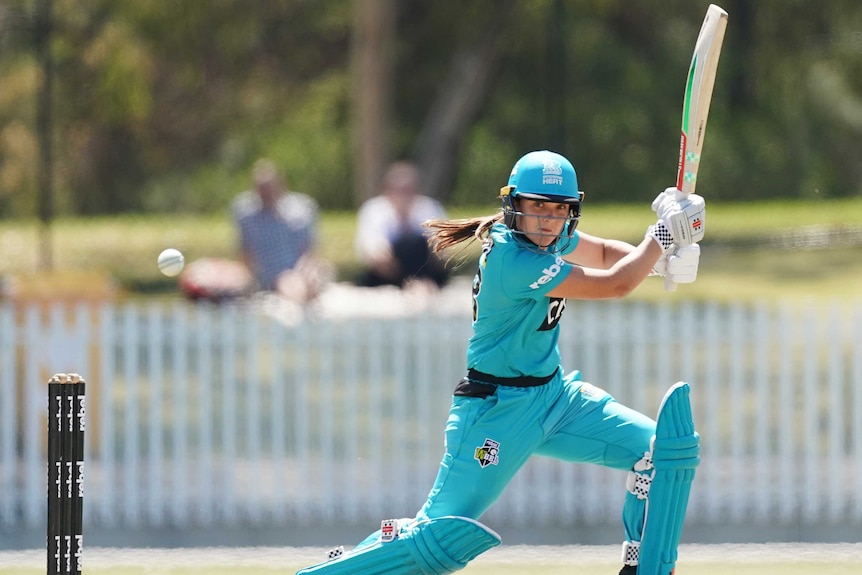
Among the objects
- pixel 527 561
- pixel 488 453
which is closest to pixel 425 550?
pixel 488 453

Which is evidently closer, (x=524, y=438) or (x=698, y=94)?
(x=524, y=438)

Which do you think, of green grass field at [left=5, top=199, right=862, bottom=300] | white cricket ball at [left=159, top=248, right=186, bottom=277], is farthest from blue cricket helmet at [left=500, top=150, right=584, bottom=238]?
green grass field at [left=5, top=199, right=862, bottom=300]

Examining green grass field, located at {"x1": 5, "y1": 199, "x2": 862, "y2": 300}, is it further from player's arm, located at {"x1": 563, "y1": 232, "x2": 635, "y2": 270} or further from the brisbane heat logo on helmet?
the brisbane heat logo on helmet

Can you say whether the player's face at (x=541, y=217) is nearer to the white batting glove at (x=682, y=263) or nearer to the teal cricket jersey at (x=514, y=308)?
the teal cricket jersey at (x=514, y=308)

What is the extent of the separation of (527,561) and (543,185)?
2664mm

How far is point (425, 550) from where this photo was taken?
561 centimetres

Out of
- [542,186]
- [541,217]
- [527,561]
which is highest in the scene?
[542,186]

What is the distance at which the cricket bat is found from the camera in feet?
19.6

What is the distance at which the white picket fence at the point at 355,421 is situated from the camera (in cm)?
877

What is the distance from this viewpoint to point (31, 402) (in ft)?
29.0

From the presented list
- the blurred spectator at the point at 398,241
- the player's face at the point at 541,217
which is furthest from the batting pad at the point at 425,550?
the blurred spectator at the point at 398,241

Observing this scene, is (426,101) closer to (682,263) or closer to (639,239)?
(639,239)

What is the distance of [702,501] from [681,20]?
810 inches

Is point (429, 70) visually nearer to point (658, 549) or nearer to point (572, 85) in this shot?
point (572, 85)
